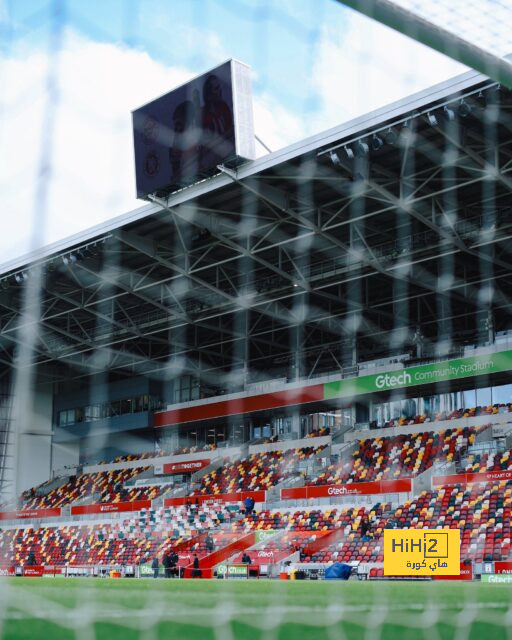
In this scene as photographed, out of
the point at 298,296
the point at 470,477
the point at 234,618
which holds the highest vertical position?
the point at 298,296

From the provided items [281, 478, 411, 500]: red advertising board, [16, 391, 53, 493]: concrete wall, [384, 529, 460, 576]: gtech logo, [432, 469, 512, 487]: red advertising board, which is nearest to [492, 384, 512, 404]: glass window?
[432, 469, 512, 487]: red advertising board

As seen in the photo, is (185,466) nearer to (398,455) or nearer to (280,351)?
(280,351)

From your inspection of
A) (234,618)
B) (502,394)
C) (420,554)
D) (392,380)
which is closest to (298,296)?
(392,380)

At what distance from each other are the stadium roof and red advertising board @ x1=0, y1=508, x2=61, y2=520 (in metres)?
4.92

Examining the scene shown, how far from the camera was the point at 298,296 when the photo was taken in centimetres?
2523

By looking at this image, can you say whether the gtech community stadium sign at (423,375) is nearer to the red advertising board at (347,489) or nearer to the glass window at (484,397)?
the glass window at (484,397)

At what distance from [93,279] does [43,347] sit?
3.58m

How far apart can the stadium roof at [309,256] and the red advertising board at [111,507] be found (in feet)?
15.9

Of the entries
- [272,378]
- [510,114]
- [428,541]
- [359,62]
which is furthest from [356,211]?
[359,62]

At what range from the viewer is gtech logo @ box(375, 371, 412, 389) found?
25859 mm

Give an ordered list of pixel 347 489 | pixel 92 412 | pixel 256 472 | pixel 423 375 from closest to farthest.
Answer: pixel 347 489, pixel 423 375, pixel 256 472, pixel 92 412

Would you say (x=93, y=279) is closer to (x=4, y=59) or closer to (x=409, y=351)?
(x=409, y=351)

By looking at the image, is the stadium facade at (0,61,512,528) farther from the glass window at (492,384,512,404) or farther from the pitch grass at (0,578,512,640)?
the pitch grass at (0,578,512,640)

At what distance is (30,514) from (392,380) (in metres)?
13.8
